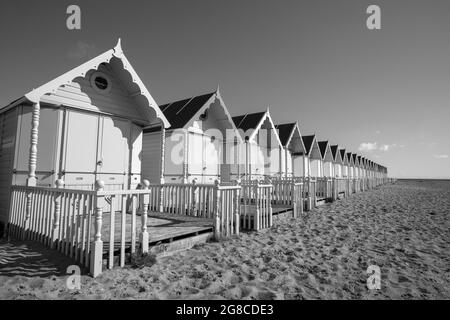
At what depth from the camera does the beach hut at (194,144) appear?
1080cm

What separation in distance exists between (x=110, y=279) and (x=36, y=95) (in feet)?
16.6

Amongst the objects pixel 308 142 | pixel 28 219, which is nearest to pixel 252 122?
pixel 308 142

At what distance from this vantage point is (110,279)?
146 inches

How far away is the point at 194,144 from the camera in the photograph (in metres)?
11.8

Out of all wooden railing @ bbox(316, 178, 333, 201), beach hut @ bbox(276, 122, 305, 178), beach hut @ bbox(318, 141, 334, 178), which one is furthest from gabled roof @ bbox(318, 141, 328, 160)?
wooden railing @ bbox(316, 178, 333, 201)

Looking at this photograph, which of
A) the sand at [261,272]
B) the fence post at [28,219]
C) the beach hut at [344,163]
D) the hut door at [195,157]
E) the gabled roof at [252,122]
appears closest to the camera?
the sand at [261,272]

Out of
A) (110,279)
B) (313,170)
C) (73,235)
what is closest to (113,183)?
(73,235)

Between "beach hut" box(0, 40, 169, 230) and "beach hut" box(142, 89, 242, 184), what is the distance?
4.83ft

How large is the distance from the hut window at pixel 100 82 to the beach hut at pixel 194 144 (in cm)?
243

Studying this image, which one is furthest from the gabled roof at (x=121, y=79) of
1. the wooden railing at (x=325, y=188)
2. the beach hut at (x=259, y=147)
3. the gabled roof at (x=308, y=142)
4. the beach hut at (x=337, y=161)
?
the beach hut at (x=337, y=161)

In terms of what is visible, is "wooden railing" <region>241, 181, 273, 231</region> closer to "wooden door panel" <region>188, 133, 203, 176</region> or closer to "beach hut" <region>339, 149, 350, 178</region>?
"wooden door panel" <region>188, 133, 203, 176</region>

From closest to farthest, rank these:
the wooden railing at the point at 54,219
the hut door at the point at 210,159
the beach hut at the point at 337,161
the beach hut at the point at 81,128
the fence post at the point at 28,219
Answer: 1. the wooden railing at the point at 54,219
2. the fence post at the point at 28,219
3. the beach hut at the point at 81,128
4. the hut door at the point at 210,159
5. the beach hut at the point at 337,161

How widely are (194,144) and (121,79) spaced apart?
14.3ft
